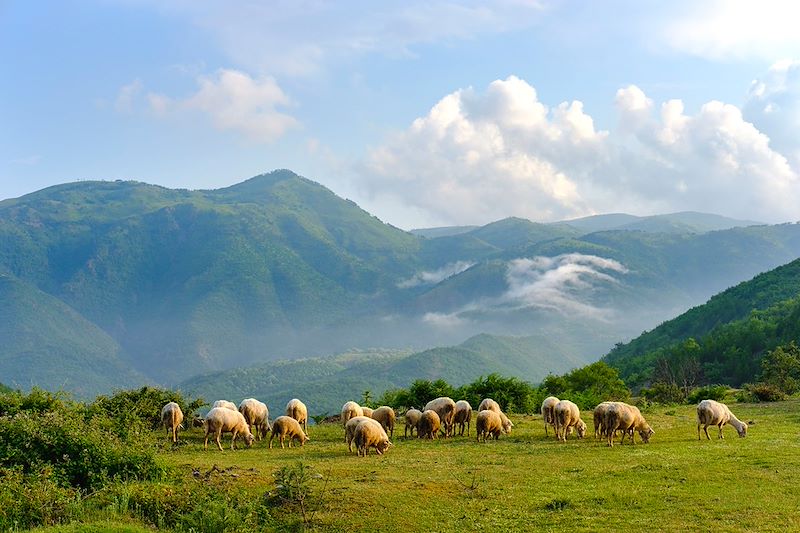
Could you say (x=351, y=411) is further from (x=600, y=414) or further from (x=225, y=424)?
(x=600, y=414)

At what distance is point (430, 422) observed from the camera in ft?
90.6

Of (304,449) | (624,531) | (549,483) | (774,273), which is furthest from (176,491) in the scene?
(774,273)

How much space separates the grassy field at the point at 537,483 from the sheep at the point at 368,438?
1.83ft

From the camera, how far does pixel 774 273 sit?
11338cm

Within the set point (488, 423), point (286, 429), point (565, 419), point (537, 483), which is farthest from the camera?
point (488, 423)

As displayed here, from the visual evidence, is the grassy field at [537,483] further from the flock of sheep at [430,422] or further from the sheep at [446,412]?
the sheep at [446,412]

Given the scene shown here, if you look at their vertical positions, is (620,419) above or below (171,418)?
below

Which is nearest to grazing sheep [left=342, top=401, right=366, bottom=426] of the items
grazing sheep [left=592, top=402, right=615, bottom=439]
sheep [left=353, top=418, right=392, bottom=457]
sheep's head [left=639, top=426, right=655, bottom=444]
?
sheep [left=353, top=418, right=392, bottom=457]

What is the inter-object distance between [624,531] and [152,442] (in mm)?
13758

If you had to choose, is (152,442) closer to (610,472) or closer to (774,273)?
(610,472)

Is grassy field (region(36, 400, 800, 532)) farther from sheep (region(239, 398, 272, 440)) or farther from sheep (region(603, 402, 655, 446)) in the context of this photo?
sheep (region(239, 398, 272, 440))

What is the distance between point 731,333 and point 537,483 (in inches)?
2715

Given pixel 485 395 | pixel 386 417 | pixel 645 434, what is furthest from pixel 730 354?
pixel 386 417

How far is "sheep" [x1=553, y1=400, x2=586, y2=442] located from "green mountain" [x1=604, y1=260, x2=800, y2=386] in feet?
155
